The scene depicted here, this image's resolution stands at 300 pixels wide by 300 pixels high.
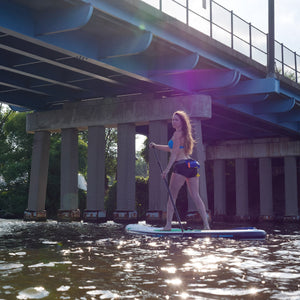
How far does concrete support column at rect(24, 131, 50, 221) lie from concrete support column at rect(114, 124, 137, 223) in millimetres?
4965

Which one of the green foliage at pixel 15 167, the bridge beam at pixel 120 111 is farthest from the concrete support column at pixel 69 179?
the green foliage at pixel 15 167

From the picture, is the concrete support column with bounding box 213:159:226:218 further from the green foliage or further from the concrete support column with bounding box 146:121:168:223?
the concrete support column with bounding box 146:121:168:223

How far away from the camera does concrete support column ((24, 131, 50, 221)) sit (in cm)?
2500

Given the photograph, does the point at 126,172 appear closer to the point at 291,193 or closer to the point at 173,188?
the point at 173,188

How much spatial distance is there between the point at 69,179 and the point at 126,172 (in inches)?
132

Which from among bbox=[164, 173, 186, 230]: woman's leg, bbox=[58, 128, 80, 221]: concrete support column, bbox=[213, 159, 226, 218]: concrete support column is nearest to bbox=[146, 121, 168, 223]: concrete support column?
bbox=[58, 128, 80, 221]: concrete support column

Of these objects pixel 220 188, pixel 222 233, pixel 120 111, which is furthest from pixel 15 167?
pixel 222 233

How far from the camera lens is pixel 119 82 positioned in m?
20.0

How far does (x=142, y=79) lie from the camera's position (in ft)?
61.7

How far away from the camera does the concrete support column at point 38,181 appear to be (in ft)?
82.0

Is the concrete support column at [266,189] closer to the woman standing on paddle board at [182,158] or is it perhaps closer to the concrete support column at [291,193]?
the concrete support column at [291,193]

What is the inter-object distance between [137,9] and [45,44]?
3.11 meters

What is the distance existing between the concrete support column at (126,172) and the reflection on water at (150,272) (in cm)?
1295

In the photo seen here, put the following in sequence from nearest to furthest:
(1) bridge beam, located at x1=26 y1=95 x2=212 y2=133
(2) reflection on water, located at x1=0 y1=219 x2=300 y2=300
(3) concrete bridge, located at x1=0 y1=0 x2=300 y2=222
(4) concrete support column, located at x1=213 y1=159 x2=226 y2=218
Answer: (2) reflection on water, located at x1=0 y1=219 x2=300 y2=300 < (3) concrete bridge, located at x1=0 y1=0 x2=300 y2=222 < (1) bridge beam, located at x1=26 y1=95 x2=212 y2=133 < (4) concrete support column, located at x1=213 y1=159 x2=226 y2=218
